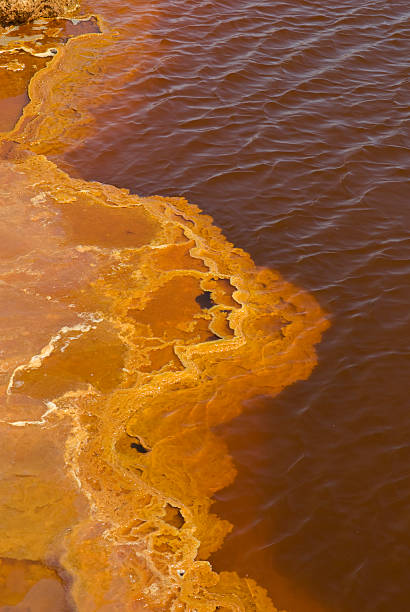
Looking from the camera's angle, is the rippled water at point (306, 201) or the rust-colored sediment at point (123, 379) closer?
the rust-colored sediment at point (123, 379)

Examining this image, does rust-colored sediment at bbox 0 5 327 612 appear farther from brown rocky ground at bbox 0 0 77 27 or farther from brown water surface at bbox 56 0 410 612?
brown rocky ground at bbox 0 0 77 27

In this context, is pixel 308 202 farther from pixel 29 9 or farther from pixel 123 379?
pixel 29 9

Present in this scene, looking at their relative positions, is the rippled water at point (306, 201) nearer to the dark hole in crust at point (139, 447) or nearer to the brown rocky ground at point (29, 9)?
the dark hole in crust at point (139, 447)

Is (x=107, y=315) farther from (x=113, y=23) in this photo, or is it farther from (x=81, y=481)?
(x=113, y=23)

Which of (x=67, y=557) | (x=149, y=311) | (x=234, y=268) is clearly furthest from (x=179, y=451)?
(x=234, y=268)

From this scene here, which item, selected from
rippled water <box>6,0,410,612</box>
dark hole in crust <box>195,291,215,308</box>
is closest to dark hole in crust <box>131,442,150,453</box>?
rippled water <box>6,0,410,612</box>

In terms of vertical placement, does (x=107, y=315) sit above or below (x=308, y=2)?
below

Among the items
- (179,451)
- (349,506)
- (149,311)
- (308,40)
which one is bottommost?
(349,506)

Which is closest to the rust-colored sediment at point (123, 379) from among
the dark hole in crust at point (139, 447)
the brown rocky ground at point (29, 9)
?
the dark hole in crust at point (139, 447)
